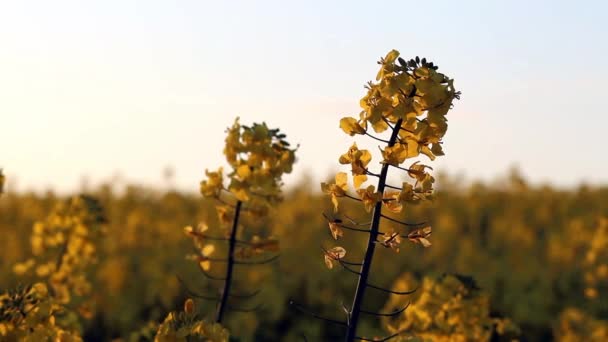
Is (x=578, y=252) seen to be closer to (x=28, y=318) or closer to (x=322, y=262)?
(x=322, y=262)

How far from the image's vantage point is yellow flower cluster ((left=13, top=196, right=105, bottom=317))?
8.10 meters

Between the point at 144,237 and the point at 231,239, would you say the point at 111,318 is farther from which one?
the point at 231,239

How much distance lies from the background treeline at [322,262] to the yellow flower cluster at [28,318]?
8261 mm

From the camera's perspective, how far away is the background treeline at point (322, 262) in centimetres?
1616

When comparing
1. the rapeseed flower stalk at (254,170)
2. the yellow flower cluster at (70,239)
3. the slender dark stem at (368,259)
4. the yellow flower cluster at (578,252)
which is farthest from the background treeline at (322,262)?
the slender dark stem at (368,259)

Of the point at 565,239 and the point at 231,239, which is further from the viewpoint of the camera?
the point at 565,239

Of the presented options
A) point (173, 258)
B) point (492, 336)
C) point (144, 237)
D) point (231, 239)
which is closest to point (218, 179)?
point (231, 239)

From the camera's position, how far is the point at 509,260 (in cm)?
2062

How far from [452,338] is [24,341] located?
9.35 feet

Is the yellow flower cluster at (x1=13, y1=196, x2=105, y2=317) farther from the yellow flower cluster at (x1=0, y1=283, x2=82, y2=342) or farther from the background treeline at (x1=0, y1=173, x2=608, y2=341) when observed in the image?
the background treeline at (x1=0, y1=173, x2=608, y2=341)

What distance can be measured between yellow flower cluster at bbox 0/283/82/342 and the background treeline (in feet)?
27.1

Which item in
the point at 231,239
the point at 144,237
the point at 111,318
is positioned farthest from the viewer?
the point at 144,237

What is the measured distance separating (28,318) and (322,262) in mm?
14080

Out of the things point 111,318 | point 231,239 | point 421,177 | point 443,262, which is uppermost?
point 421,177
